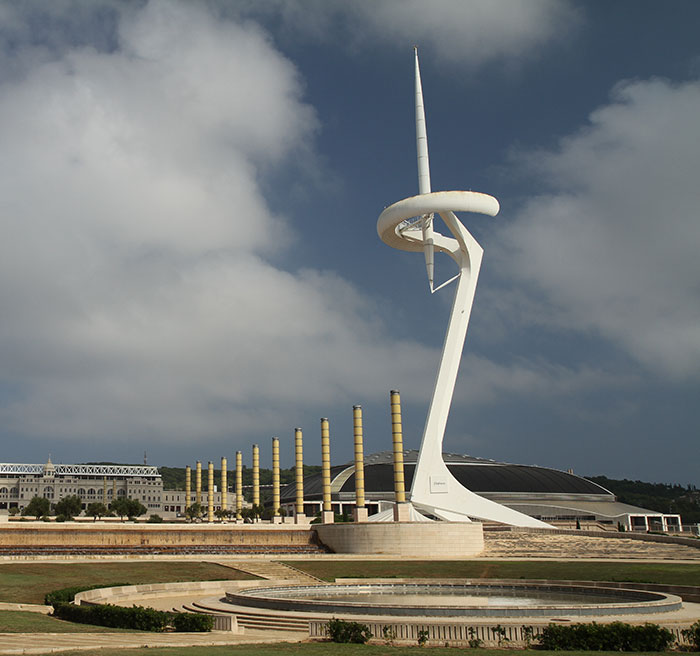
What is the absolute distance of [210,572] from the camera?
101 feet

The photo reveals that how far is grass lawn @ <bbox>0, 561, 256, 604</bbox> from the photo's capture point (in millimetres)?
25416

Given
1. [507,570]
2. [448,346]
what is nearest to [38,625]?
[507,570]

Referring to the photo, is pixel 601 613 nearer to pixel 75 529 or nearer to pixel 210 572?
pixel 210 572

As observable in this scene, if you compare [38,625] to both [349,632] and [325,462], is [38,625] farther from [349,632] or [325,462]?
[325,462]

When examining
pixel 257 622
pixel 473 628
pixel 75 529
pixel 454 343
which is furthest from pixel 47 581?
pixel 454 343

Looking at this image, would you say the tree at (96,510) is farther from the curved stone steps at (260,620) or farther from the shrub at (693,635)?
the shrub at (693,635)

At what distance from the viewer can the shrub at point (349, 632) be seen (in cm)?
1576

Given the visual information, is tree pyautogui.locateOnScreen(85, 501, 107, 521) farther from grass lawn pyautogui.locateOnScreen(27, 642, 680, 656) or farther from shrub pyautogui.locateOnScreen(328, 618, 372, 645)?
grass lawn pyautogui.locateOnScreen(27, 642, 680, 656)

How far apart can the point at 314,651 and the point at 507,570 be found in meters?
20.9

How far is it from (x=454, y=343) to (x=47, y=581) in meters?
32.5

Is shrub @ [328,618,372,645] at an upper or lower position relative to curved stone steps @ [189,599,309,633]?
upper

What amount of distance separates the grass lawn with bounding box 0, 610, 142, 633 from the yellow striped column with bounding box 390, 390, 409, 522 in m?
29.5

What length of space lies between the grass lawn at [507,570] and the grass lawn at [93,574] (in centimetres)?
466

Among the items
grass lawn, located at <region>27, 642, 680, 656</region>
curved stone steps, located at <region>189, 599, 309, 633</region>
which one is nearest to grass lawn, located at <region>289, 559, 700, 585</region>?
curved stone steps, located at <region>189, 599, 309, 633</region>
